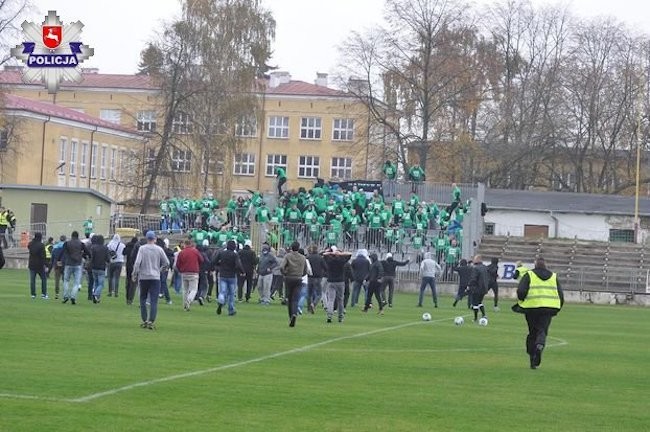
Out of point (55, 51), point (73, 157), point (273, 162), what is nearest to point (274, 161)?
point (273, 162)

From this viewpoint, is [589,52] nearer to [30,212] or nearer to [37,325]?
[30,212]

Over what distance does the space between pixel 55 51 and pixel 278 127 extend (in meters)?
71.7

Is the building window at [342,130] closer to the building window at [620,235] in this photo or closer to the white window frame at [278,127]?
the white window frame at [278,127]

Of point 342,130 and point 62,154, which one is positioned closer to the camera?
point 62,154

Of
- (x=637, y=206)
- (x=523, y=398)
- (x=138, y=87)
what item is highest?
(x=138, y=87)

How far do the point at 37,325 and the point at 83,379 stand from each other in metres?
9.57

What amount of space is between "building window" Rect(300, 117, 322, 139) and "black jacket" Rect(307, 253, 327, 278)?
Result: 243 ft

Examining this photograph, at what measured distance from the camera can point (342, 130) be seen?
110m

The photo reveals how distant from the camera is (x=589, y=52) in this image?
89.4m

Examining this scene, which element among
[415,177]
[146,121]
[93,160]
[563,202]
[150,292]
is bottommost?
[150,292]

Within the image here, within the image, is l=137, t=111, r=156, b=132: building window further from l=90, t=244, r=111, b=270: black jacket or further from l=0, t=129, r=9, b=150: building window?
l=90, t=244, r=111, b=270: black jacket

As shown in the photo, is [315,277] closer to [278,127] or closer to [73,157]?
[73,157]

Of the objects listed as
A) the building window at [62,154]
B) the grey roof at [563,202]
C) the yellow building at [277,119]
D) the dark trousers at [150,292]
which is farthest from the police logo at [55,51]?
the yellow building at [277,119]

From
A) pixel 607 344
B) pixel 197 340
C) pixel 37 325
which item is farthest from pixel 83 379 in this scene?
pixel 607 344
